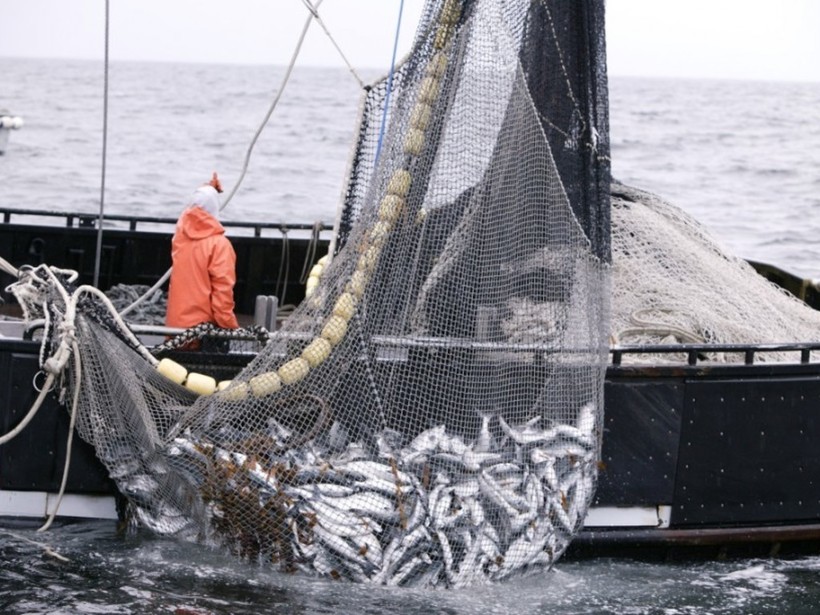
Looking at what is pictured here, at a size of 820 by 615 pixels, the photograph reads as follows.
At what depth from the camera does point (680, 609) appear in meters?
8.00

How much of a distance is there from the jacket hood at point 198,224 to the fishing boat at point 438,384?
3.18 ft

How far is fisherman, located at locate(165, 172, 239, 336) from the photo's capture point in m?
8.99

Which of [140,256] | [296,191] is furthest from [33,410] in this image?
[296,191]

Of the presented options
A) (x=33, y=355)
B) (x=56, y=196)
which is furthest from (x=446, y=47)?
(x=56, y=196)

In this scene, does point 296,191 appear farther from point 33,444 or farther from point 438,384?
point 438,384

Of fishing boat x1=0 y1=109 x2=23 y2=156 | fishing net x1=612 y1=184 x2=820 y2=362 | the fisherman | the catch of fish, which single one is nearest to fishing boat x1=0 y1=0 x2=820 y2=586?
the catch of fish

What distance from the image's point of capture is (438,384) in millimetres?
7625

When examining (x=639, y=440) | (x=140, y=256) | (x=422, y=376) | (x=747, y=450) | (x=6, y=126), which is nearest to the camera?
(x=422, y=376)

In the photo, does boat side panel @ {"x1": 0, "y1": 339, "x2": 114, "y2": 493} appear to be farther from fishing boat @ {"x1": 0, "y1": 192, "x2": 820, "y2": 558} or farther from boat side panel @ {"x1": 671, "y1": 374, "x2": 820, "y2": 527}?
boat side panel @ {"x1": 671, "y1": 374, "x2": 820, "y2": 527}

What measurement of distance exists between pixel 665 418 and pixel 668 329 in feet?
2.09

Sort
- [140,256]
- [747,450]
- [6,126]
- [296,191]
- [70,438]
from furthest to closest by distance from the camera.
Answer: [296,191]
[6,126]
[140,256]
[747,450]
[70,438]

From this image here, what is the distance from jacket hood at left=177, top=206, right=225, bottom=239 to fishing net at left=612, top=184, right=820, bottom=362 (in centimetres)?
277

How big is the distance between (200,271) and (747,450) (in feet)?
12.4

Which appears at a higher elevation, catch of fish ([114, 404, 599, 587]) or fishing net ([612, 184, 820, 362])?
fishing net ([612, 184, 820, 362])
